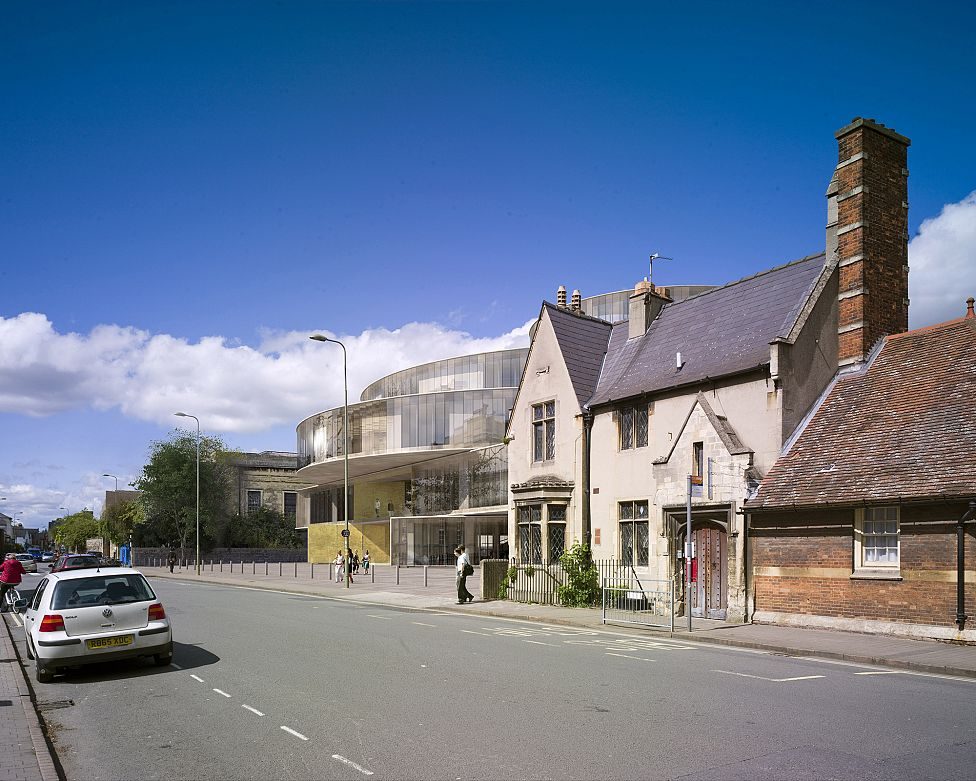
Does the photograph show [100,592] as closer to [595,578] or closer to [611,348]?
[595,578]

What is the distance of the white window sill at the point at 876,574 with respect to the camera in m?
16.5

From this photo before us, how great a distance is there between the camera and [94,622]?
484 inches

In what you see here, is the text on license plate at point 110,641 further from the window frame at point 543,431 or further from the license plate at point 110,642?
the window frame at point 543,431

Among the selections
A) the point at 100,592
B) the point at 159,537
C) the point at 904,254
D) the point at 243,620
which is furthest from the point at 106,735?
the point at 159,537

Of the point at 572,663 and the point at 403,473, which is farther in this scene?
the point at 403,473

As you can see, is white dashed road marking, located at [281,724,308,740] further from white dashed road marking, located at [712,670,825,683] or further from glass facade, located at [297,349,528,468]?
glass facade, located at [297,349,528,468]

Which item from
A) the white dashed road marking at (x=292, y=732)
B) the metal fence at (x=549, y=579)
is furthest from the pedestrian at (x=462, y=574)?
the white dashed road marking at (x=292, y=732)

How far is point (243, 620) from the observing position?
2067cm

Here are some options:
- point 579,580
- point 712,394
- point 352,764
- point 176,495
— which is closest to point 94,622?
Answer: point 352,764

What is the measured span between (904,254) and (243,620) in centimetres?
1815

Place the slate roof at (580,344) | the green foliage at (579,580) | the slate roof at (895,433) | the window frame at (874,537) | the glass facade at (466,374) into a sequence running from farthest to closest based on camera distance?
1. the glass facade at (466,374)
2. the slate roof at (580,344)
3. the green foliage at (579,580)
4. the window frame at (874,537)
5. the slate roof at (895,433)

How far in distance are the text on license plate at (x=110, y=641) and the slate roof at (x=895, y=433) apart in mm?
12732

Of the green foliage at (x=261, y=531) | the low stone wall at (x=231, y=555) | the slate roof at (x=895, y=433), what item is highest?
the slate roof at (x=895, y=433)

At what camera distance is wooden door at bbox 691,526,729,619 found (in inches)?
795
